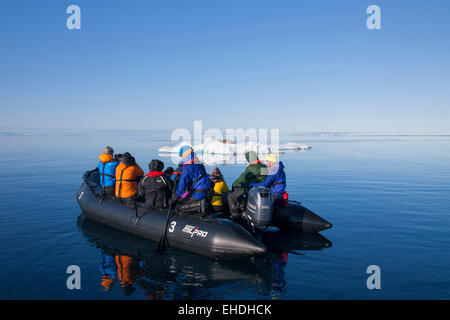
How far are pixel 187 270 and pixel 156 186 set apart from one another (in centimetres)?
248

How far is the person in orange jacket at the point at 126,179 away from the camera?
8438 mm

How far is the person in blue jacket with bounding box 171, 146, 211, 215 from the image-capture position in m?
7.19

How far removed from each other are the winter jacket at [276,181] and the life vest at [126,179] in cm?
337

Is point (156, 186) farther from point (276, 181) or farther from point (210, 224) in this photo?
point (276, 181)

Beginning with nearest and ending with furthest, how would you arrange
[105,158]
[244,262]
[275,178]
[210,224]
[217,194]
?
1. [244,262]
2. [210,224]
3. [217,194]
4. [275,178]
5. [105,158]

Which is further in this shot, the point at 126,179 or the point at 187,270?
the point at 126,179

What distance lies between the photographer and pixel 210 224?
6.73 metres

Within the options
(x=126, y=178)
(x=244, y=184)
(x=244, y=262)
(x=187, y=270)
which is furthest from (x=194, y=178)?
(x=126, y=178)

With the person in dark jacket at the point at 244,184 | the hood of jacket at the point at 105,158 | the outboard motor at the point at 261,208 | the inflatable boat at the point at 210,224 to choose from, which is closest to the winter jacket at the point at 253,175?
the person in dark jacket at the point at 244,184

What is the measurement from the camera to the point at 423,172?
64.5 ft

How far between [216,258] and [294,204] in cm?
308

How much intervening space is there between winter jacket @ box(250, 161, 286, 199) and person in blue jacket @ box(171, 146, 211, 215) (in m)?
1.63

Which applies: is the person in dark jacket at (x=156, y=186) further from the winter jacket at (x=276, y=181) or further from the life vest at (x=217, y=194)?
the winter jacket at (x=276, y=181)
